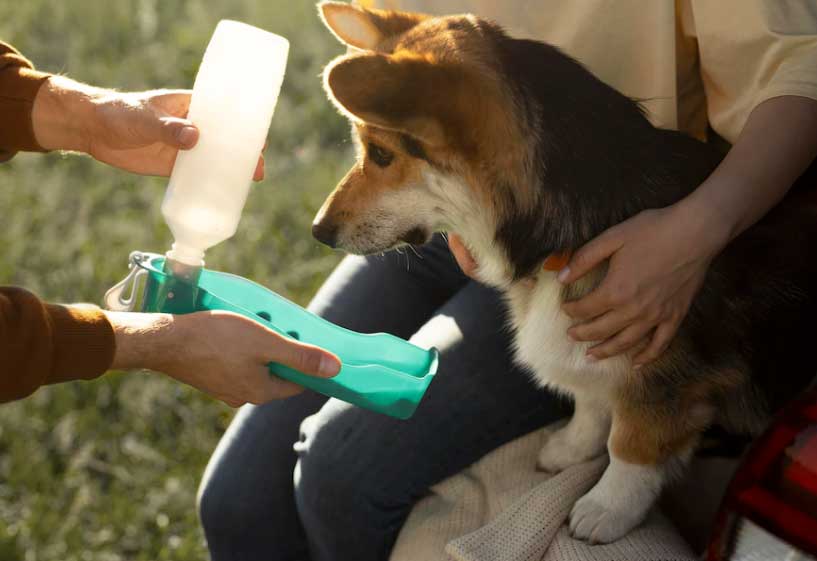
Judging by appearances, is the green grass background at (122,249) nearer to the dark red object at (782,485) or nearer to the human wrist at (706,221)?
the human wrist at (706,221)

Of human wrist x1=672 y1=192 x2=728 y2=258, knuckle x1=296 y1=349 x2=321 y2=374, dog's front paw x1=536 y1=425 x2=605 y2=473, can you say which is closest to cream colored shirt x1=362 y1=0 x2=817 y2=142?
human wrist x1=672 y1=192 x2=728 y2=258

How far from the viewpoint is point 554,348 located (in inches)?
86.5

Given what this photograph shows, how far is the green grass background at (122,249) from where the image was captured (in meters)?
3.16

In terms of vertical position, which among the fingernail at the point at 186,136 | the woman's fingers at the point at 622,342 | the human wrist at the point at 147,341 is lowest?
the human wrist at the point at 147,341

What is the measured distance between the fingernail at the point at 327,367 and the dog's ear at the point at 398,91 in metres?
0.47

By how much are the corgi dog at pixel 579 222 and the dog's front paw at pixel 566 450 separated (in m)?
0.16

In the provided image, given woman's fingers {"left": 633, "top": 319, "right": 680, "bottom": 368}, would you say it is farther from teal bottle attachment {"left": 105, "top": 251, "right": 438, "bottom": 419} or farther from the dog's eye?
the dog's eye

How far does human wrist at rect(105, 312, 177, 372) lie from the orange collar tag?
0.79 m

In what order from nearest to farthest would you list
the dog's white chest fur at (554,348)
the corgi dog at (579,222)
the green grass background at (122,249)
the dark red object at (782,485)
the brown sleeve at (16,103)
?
the dark red object at (782,485)
the corgi dog at (579,222)
the dog's white chest fur at (554,348)
the brown sleeve at (16,103)
the green grass background at (122,249)

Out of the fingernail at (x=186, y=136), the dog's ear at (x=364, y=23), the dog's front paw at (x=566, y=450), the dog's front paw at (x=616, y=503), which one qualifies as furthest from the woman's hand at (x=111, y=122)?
the dog's front paw at (x=616, y=503)

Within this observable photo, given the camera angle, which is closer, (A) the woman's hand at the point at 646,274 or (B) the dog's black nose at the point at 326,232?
(A) the woman's hand at the point at 646,274

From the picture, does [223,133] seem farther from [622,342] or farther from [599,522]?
[599,522]

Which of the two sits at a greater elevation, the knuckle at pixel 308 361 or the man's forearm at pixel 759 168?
the man's forearm at pixel 759 168

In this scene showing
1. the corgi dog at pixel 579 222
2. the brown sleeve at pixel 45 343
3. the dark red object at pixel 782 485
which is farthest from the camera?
the corgi dog at pixel 579 222
